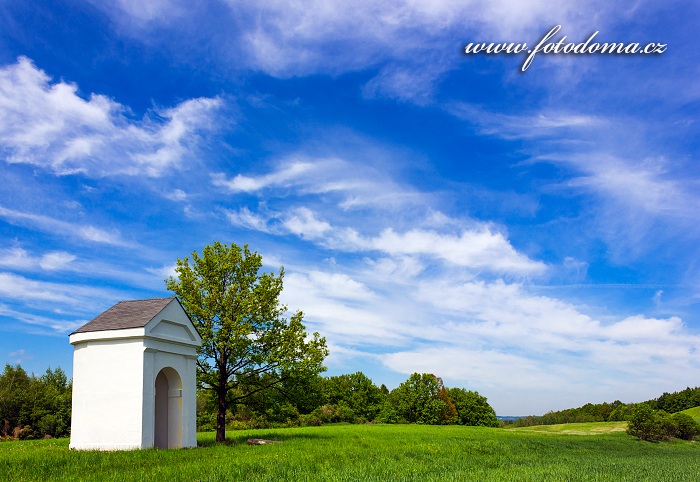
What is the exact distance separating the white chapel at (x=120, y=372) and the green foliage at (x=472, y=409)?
77301mm

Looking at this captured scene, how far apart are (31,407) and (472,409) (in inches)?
2789

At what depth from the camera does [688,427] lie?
2245 inches

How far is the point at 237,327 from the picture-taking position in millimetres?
27297

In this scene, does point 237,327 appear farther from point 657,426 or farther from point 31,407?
point 657,426

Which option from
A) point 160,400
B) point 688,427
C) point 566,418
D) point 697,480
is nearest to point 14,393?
point 160,400

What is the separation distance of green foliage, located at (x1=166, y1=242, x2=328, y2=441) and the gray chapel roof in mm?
4027

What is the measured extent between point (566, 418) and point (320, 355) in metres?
101

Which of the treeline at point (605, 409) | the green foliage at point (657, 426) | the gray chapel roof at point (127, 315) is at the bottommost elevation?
the treeline at point (605, 409)

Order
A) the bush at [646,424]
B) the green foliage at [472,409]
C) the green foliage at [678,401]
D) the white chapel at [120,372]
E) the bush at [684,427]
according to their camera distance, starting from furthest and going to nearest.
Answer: the green foliage at [678,401], the green foliage at [472,409], the bush at [684,427], the bush at [646,424], the white chapel at [120,372]

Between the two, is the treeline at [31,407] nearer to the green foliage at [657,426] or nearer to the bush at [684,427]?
the green foliage at [657,426]

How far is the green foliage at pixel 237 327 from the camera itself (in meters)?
27.7

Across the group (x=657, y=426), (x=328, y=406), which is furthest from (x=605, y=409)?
(x=328, y=406)

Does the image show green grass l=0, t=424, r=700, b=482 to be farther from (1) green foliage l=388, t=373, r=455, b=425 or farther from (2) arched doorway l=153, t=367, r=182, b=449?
(1) green foliage l=388, t=373, r=455, b=425

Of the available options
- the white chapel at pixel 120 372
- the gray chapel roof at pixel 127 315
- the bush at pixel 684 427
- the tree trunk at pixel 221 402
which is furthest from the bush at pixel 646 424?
the gray chapel roof at pixel 127 315
